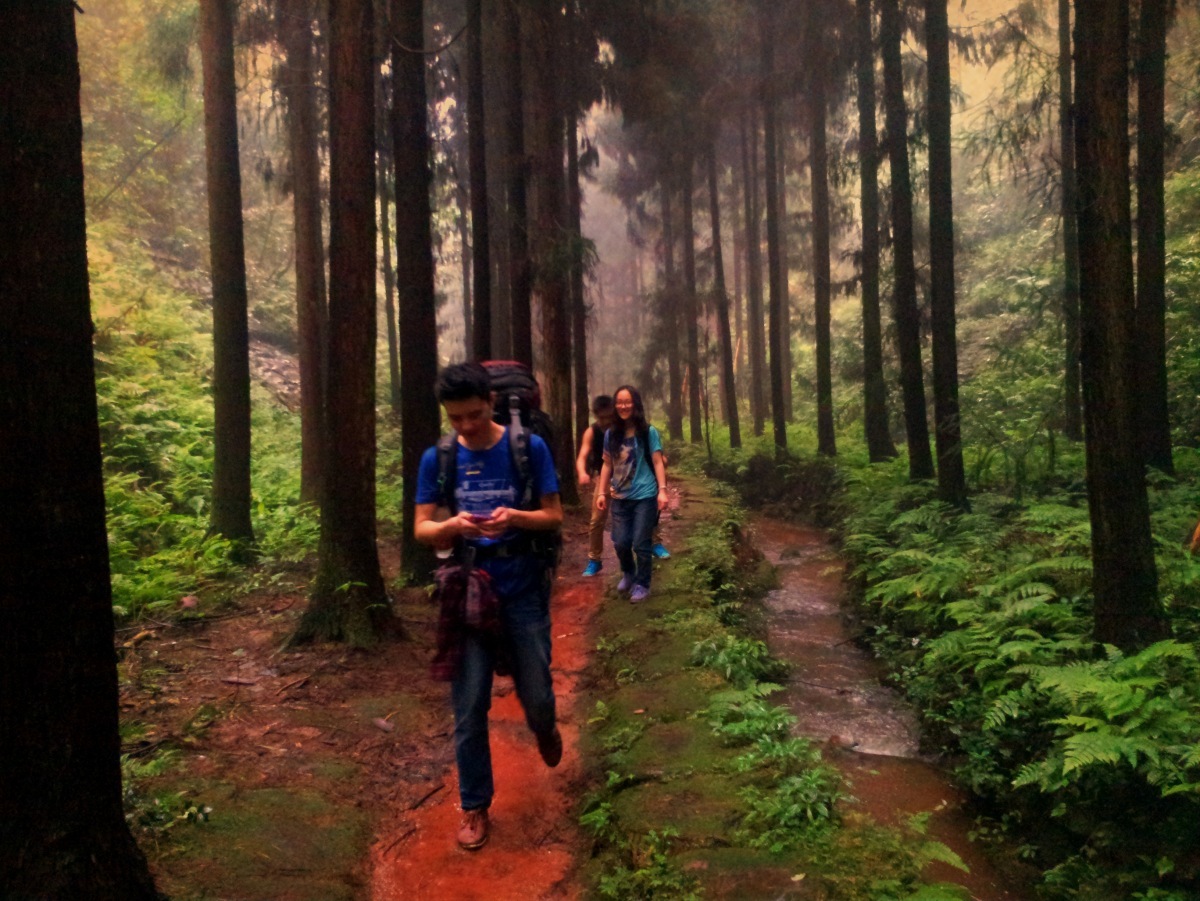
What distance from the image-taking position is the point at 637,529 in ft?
26.5

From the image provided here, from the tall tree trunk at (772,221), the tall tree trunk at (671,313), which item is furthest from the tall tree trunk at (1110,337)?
the tall tree trunk at (671,313)

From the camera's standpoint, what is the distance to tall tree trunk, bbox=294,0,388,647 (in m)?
6.90

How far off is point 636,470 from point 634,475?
2.1 inches

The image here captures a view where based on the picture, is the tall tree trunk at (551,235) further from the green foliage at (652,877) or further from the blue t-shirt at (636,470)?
the green foliage at (652,877)

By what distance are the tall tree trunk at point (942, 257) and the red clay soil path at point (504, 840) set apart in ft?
25.8

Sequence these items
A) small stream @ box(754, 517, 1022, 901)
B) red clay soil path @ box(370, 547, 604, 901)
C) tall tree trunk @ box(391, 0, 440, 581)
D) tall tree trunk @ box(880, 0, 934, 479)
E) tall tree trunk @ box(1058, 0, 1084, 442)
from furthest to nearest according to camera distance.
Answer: tall tree trunk @ box(880, 0, 934, 479), tall tree trunk @ box(1058, 0, 1084, 442), tall tree trunk @ box(391, 0, 440, 581), small stream @ box(754, 517, 1022, 901), red clay soil path @ box(370, 547, 604, 901)

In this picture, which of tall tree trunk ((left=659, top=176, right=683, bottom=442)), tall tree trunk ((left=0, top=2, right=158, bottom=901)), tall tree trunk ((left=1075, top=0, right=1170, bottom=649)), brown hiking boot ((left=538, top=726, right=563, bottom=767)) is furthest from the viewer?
tall tree trunk ((left=659, top=176, right=683, bottom=442))

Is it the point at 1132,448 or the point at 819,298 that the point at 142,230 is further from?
the point at 1132,448

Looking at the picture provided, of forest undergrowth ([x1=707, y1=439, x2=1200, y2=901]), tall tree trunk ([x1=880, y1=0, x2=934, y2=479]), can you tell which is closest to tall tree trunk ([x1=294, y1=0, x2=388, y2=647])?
forest undergrowth ([x1=707, y1=439, x2=1200, y2=901])

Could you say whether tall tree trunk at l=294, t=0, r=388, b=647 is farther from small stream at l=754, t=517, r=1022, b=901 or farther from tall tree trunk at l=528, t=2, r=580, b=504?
tall tree trunk at l=528, t=2, r=580, b=504

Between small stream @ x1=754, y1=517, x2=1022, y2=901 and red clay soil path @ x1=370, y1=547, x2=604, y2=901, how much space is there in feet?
5.60

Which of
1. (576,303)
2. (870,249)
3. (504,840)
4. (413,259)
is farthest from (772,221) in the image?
(504,840)

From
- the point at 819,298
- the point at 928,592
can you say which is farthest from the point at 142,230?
the point at 928,592

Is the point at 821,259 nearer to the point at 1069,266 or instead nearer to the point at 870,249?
the point at 870,249
